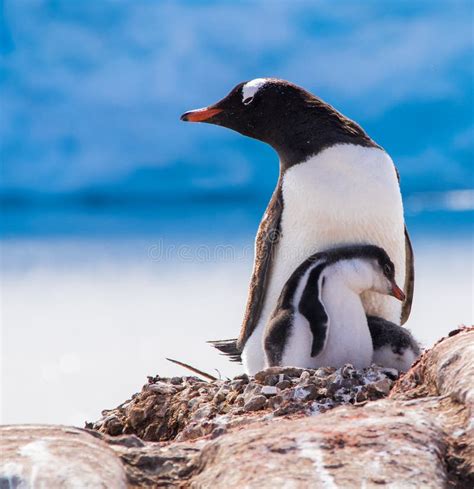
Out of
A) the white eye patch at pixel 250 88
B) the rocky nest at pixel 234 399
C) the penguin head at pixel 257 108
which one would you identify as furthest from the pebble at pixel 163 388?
the white eye patch at pixel 250 88

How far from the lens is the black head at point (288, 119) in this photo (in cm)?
429

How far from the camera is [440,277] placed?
34.4 ft

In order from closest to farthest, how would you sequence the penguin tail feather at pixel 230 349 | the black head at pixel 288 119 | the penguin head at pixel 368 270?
1. the penguin head at pixel 368 270
2. the black head at pixel 288 119
3. the penguin tail feather at pixel 230 349

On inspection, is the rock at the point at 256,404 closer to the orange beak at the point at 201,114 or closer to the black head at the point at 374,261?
the black head at the point at 374,261

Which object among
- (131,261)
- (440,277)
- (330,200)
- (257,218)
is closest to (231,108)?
(330,200)

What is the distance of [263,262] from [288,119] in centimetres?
61

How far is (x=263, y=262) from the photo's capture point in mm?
4465

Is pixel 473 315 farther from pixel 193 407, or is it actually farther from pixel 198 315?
pixel 193 407

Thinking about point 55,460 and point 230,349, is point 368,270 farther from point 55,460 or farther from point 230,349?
point 55,460

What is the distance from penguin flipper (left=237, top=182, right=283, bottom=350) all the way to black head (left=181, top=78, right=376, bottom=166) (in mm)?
216

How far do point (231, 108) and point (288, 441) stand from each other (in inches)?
89.4

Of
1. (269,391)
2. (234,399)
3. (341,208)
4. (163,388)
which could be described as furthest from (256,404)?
(341,208)

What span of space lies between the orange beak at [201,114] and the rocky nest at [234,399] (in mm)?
1150

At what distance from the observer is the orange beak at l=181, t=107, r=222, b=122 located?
15.3 ft
